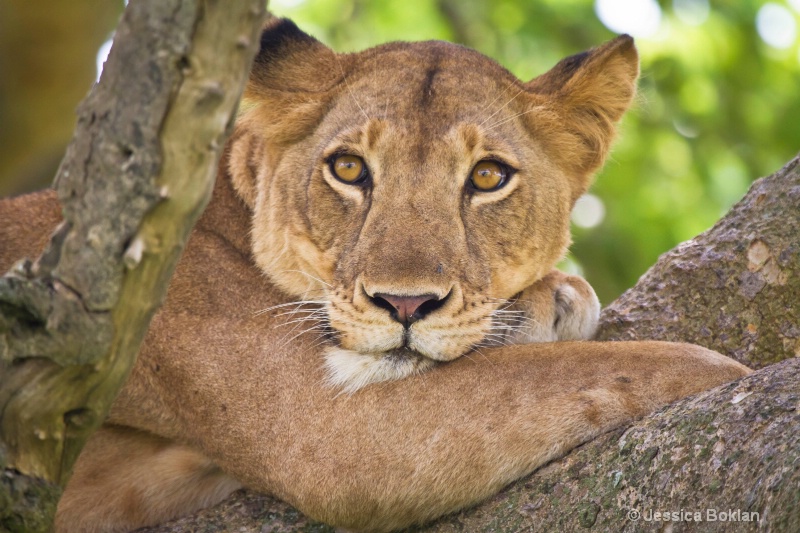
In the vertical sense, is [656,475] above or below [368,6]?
below

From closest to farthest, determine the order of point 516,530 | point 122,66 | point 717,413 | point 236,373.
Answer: point 122,66
point 717,413
point 516,530
point 236,373

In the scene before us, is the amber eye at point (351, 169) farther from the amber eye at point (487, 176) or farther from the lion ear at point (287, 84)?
the amber eye at point (487, 176)

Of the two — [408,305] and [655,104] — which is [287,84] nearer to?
[408,305]

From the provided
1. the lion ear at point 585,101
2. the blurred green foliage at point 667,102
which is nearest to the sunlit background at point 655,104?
the blurred green foliage at point 667,102

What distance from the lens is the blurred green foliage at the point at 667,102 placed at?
30.4 ft

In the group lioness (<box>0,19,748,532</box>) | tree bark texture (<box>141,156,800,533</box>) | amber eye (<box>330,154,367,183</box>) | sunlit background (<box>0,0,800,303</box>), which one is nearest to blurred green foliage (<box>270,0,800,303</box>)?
sunlit background (<box>0,0,800,303</box>)

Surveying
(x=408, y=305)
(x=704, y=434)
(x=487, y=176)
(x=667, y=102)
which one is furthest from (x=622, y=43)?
(x=667, y=102)

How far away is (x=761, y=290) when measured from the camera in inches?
189

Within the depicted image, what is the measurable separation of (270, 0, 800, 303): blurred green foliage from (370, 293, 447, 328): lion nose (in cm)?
502

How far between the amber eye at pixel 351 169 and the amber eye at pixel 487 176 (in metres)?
0.51

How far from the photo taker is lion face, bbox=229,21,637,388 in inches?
167

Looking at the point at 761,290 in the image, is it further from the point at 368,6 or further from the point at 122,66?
the point at 368,6

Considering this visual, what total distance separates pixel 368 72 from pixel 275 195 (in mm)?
765

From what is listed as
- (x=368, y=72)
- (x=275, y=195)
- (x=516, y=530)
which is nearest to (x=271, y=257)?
(x=275, y=195)
